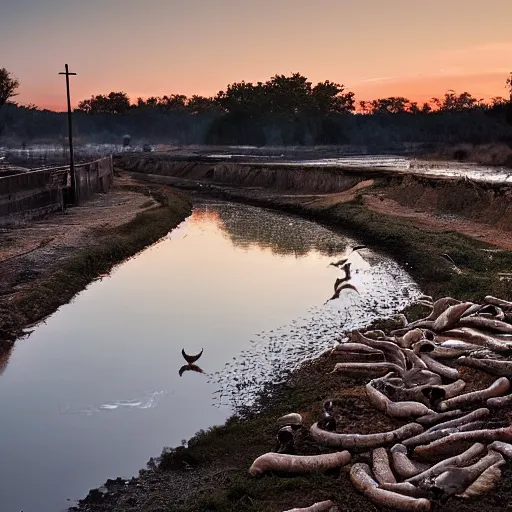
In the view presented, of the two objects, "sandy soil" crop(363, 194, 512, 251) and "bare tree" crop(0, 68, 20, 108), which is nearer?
"sandy soil" crop(363, 194, 512, 251)

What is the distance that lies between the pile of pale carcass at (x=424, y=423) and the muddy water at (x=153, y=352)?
6.50 ft

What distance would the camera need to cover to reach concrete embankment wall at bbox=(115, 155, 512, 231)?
2952cm

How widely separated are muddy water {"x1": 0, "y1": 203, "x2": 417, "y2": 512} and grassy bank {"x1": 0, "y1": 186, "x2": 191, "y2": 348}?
0.51 metres

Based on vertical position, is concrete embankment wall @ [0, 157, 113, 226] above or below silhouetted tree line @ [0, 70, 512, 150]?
below

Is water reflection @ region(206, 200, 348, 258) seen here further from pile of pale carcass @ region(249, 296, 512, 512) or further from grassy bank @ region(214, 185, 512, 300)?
pile of pale carcass @ region(249, 296, 512, 512)

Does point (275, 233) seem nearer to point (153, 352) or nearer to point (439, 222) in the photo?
point (439, 222)

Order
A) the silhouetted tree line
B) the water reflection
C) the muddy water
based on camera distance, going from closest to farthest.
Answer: the muddy water, the water reflection, the silhouetted tree line

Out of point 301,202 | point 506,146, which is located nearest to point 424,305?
point 301,202

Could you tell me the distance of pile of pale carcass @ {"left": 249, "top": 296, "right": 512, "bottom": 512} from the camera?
23.4 ft

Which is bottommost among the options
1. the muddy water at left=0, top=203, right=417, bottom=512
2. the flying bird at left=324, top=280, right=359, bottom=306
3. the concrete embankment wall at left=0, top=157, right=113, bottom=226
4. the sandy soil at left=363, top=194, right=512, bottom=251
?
the muddy water at left=0, top=203, right=417, bottom=512

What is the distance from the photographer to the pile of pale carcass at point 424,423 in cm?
713

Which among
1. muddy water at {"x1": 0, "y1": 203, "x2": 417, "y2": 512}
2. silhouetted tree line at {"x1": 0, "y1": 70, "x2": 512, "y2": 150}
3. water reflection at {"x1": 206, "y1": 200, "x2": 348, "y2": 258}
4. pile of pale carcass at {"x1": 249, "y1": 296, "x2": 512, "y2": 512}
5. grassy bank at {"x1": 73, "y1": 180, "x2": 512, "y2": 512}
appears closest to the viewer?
pile of pale carcass at {"x1": 249, "y1": 296, "x2": 512, "y2": 512}

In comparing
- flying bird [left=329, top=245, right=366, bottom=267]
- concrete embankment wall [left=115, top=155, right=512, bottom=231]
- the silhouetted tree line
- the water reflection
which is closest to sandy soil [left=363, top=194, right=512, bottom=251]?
concrete embankment wall [left=115, top=155, right=512, bottom=231]

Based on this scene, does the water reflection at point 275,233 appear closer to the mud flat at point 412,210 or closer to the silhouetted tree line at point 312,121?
the mud flat at point 412,210
